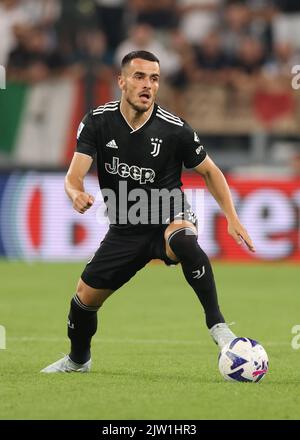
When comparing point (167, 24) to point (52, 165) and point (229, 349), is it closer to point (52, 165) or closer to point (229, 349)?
point (52, 165)

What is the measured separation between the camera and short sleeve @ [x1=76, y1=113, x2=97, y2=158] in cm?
753

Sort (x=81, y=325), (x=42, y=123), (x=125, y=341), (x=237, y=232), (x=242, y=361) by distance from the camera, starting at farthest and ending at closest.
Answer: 1. (x=42, y=123)
2. (x=125, y=341)
3. (x=81, y=325)
4. (x=237, y=232)
5. (x=242, y=361)

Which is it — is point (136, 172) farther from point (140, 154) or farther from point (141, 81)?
point (141, 81)

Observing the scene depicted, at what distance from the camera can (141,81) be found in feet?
24.4

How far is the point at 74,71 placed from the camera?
1850cm

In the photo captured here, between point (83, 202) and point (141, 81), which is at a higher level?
point (141, 81)

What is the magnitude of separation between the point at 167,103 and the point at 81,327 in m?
11.1

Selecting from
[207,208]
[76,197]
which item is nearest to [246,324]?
[76,197]

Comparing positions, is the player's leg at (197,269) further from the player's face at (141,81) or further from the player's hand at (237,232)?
the player's face at (141,81)

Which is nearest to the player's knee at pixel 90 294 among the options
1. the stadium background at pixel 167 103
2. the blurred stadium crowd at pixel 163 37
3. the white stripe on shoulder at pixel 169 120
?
the white stripe on shoulder at pixel 169 120

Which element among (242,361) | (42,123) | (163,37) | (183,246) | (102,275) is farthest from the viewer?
(163,37)

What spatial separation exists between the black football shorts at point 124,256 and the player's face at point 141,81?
87cm

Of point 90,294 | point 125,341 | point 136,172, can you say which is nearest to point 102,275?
point 90,294

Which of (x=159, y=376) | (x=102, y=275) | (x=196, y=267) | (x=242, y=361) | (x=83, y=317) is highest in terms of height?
(x=196, y=267)
